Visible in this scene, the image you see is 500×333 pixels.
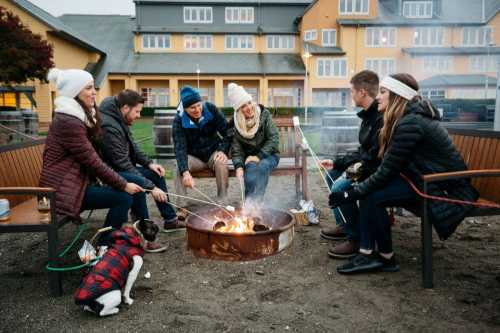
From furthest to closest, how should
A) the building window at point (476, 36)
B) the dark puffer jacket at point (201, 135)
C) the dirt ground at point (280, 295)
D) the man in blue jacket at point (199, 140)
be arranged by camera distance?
the building window at point (476, 36), the dark puffer jacket at point (201, 135), the man in blue jacket at point (199, 140), the dirt ground at point (280, 295)

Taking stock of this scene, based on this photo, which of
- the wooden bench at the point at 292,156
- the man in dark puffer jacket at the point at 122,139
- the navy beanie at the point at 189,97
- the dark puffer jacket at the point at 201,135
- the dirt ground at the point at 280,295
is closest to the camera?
the dirt ground at the point at 280,295

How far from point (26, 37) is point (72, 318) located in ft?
65.0

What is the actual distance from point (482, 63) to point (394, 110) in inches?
1523

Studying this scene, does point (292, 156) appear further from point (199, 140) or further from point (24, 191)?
point (24, 191)

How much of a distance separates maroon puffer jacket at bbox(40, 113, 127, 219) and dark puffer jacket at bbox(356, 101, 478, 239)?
2388 mm

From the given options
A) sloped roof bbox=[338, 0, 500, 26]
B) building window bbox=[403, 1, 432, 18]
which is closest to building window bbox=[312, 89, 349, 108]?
sloped roof bbox=[338, 0, 500, 26]

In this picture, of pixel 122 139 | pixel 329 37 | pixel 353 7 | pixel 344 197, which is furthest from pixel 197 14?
pixel 344 197

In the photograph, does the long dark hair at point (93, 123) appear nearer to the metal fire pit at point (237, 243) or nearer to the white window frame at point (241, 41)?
the metal fire pit at point (237, 243)

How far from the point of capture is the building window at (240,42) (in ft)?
120

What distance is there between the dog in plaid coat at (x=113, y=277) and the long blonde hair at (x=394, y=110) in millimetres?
2196

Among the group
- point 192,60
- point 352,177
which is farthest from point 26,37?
point 352,177

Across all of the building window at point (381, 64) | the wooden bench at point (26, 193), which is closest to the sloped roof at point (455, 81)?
the building window at point (381, 64)

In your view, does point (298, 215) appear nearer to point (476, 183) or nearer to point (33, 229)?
point (476, 183)

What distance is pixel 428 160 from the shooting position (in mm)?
3422
